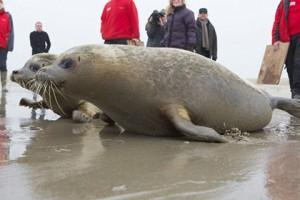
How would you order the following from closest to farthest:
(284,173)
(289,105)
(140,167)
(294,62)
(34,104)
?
(284,173) → (140,167) → (289,105) → (34,104) → (294,62)

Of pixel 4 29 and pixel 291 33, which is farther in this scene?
pixel 4 29

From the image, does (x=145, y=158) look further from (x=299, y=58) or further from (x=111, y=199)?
(x=299, y=58)

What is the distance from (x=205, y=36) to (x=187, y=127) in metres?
5.58

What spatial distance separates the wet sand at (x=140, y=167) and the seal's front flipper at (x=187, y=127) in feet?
0.28

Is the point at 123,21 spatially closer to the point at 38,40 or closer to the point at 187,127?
the point at 187,127

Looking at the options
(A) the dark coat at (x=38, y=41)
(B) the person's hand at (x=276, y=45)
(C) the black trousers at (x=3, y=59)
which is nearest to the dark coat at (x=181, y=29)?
(B) the person's hand at (x=276, y=45)

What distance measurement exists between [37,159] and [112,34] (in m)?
4.50

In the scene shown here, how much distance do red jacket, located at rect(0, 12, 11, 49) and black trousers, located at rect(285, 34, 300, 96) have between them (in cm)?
558

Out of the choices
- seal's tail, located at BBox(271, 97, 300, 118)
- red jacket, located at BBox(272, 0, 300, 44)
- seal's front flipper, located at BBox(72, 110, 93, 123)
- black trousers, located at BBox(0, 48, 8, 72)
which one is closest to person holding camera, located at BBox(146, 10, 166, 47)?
red jacket, located at BBox(272, 0, 300, 44)

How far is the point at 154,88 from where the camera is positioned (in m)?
3.68

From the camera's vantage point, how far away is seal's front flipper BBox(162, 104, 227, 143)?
3.31 meters

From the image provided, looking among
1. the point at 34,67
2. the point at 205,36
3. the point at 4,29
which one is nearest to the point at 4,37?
the point at 4,29

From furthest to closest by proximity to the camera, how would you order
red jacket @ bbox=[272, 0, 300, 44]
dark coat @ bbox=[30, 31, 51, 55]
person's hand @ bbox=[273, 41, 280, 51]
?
dark coat @ bbox=[30, 31, 51, 55], person's hand @ bbox=[273, 41, 280, 51], red jacket @ bbox=[272, 0, 300, 44]

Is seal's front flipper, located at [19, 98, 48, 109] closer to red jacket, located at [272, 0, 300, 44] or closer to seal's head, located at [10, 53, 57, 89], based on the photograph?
seal's head, located at [10, 53, 57, 89]
